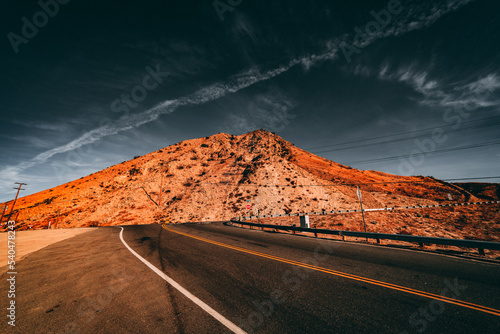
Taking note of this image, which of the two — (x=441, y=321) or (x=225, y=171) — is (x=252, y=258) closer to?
(x=441, y=321)

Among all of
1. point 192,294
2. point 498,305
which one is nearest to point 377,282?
point 498,305

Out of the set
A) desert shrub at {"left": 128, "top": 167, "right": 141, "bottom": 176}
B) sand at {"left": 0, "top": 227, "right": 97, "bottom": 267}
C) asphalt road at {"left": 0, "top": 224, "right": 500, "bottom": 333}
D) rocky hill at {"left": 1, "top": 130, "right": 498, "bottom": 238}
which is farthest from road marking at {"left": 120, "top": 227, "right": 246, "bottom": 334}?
desert shrub at {"left": 128, "top": 167, "right": 141, "bottom": 176}

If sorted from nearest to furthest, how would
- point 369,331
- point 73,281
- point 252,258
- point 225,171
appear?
point 369,331 < point 73,281 < point 252,258 < point 225,171

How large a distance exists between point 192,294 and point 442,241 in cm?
1194

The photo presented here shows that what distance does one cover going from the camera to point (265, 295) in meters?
4.51

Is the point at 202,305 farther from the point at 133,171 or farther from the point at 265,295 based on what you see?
the point at 133,171

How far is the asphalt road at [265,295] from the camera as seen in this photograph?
337 cm

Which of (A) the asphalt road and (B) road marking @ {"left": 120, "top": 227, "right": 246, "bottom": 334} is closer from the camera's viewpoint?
(B) road marking @ {"left": 120, "top": 227, "right": 246, "bottom": 334}

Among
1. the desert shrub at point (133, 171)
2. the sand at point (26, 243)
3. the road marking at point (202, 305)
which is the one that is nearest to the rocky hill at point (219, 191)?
the desert shrub at point (133, 171)

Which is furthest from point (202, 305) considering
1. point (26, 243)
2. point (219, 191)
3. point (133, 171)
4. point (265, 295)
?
point (133, 171)

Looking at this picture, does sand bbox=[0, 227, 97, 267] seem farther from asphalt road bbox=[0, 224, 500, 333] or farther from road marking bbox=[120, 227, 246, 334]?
road marking bbox=[120, 227, 246, 334]

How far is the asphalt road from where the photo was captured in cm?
337

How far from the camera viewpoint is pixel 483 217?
22.6 m

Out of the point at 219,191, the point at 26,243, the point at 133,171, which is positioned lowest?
the point at 26,243
